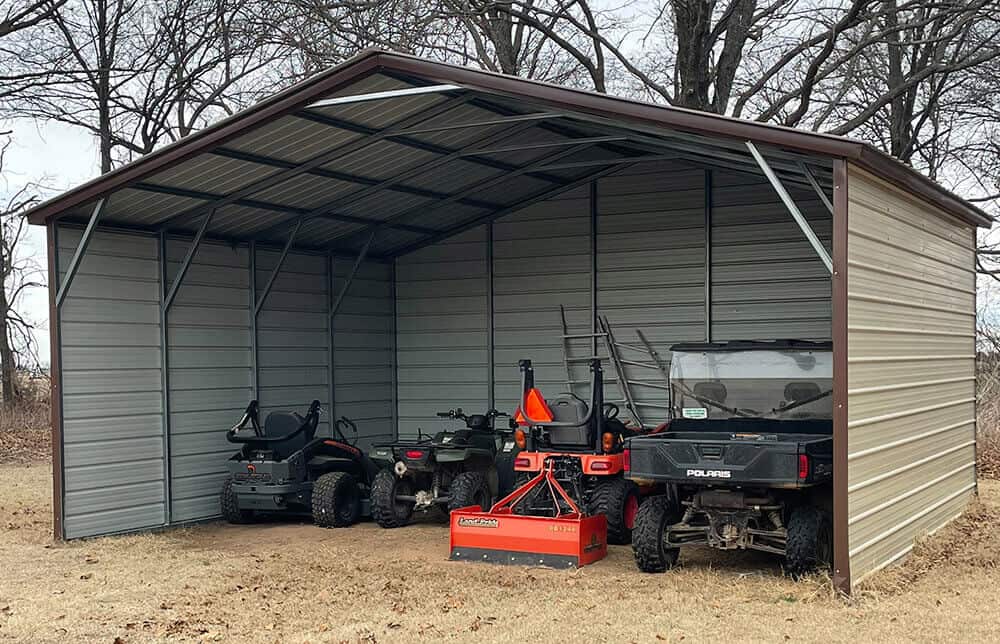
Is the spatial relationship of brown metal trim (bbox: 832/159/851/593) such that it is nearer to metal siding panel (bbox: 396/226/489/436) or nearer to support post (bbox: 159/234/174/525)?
support post (bbox: 159/234/174/525)

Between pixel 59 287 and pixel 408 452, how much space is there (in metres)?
3.76

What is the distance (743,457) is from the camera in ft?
28.6

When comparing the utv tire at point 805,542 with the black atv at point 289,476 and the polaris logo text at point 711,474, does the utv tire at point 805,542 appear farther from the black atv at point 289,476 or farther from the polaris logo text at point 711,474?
the black atv at point 289,476

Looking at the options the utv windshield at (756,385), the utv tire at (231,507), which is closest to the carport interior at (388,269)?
the utv tire at (231,507)

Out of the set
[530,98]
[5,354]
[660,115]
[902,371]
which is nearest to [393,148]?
[530,98]

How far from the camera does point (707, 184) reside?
13898 mm

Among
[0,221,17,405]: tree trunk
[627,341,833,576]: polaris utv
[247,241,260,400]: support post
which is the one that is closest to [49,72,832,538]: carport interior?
[247,241,260,400]: support post

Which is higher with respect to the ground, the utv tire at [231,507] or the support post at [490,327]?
the support post at [490,327]

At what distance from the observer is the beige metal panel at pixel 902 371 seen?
880 cm

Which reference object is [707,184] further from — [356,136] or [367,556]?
[367,556]

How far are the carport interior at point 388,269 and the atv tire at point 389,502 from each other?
2096 millimetres

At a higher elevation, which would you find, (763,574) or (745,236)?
(745,236)

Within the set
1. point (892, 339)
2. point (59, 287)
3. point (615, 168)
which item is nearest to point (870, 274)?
point (892, 339)

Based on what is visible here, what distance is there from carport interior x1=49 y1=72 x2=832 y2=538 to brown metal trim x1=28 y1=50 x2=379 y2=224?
0.35 ft
